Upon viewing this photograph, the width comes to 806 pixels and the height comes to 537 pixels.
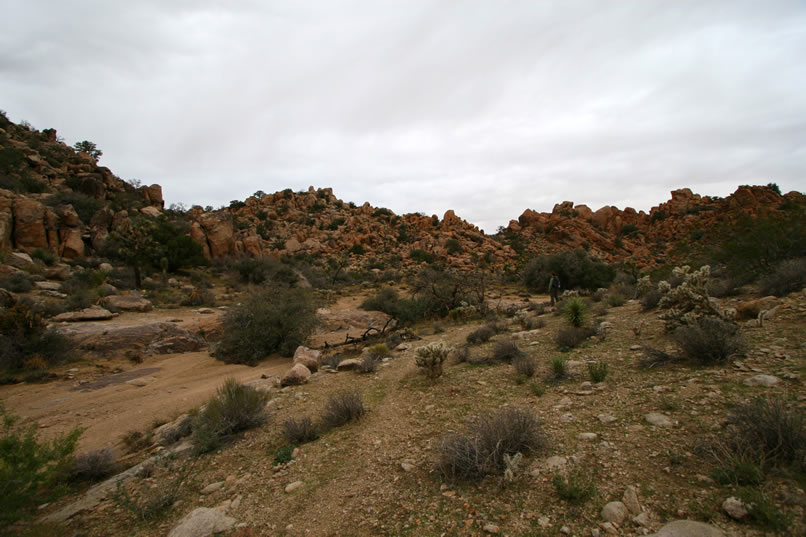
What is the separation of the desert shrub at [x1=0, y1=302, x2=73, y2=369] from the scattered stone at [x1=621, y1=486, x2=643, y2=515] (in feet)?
41.6

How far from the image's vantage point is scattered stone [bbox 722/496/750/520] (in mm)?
2195

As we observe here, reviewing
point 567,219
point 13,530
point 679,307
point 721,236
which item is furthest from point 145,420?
point 567,219

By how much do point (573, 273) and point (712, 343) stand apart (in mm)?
17364

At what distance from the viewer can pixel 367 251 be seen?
1638 inches

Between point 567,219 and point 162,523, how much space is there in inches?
1983

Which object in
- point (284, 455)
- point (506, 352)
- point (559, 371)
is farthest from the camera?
point (506, 352)

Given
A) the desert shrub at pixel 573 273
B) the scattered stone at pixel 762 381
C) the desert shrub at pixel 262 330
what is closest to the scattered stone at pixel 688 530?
the scattered stone at pixel 762 381

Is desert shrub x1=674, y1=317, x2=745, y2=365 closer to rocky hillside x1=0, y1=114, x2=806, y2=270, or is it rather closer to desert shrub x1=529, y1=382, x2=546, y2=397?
desert shrub x1=529, y1=382, x2=546, y2=397

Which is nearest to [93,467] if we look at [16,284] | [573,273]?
[16,284]

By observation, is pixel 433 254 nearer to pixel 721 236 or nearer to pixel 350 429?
pixel 721 236

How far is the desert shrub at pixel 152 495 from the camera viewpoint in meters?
3.51

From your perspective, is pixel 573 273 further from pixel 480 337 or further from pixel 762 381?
pixel 762 381

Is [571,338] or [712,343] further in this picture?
[571,338]

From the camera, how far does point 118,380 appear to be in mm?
8531
